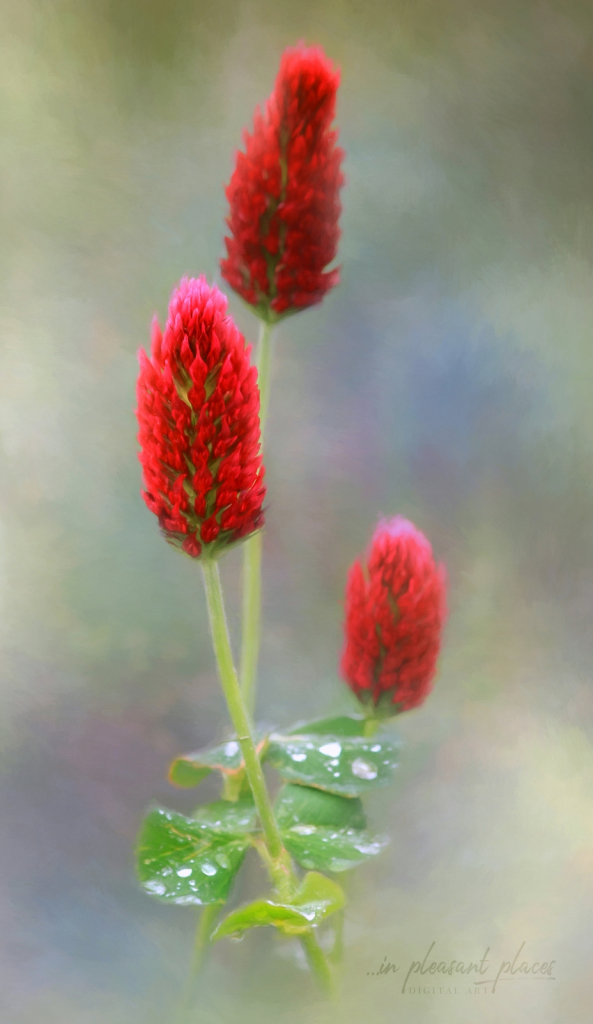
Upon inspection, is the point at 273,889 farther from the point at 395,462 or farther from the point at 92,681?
the point at 395,462

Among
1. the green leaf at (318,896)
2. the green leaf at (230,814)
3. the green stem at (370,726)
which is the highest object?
the green stem at (370,726)

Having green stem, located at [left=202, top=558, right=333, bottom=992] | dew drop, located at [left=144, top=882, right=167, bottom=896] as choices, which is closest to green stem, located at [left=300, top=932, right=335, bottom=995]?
green stem, located at [left=202, top=558, right=333, bottom=992]

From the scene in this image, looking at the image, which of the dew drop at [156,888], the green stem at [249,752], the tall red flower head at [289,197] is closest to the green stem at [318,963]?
the green stem at [249,752]

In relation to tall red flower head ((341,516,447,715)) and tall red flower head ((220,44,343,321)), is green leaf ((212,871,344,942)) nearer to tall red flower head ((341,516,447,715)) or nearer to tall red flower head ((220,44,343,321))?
tall red flower head ((341,516,447,715))

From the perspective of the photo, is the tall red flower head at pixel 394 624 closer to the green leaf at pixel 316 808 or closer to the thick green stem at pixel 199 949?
the green leaf at pixel 316 808

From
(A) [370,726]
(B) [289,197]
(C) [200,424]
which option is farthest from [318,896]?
(B) [289,197]

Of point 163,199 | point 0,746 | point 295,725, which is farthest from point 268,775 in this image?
point 163,199
